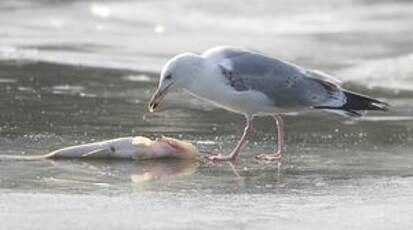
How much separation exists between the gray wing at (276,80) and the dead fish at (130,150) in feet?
1.97

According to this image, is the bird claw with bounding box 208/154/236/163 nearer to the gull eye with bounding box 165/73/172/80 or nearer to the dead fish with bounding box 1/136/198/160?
the dead fish with bounding box 1/136/198/160

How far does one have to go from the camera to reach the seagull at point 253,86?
8.11 metres

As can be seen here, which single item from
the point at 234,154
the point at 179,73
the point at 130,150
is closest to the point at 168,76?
the point at 179,73

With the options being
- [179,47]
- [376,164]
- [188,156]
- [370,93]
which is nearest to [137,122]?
[188,156]

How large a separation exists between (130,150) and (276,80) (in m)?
1.18

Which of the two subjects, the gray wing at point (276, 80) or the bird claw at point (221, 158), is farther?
the gray wing at point (276, 80)

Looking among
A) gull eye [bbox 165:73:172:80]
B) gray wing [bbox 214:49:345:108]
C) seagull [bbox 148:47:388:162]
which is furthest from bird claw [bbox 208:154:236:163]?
gull eye [bbox 165:73:172:80]

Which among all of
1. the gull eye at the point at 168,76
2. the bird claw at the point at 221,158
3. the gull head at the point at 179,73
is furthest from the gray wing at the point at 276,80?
the bird claw at the point at 221,158

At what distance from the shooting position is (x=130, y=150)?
7.90 meters

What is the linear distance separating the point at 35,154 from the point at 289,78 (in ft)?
6.19

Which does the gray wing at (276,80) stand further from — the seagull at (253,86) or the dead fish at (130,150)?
the dead fish at (130,150)

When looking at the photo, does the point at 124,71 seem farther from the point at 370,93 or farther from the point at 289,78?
the point at 289,78

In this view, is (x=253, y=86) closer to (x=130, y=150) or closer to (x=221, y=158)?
(x=221, y=158)

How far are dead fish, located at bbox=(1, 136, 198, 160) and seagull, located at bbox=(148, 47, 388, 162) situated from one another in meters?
0.24
